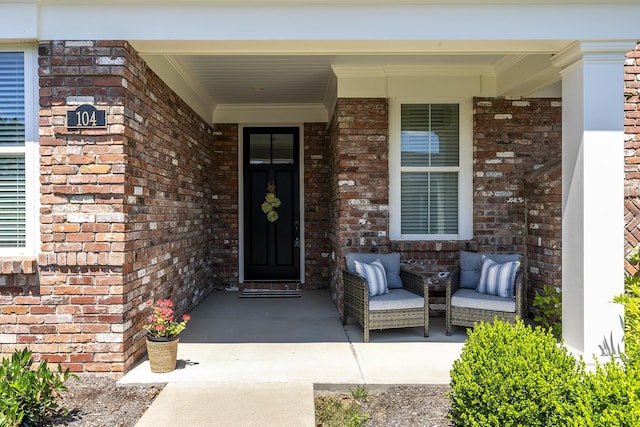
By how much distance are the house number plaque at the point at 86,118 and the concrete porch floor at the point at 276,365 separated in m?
1.99

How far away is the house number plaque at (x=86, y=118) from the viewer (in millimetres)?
3402

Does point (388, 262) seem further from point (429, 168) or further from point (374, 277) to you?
point (429, 168)

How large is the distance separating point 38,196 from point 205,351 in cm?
193

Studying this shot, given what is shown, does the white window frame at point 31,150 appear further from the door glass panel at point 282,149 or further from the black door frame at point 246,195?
the door glass panel at point 282,149

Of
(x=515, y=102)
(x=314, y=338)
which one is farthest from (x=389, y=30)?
(x=314, y=338)

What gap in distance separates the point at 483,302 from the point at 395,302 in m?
0.89

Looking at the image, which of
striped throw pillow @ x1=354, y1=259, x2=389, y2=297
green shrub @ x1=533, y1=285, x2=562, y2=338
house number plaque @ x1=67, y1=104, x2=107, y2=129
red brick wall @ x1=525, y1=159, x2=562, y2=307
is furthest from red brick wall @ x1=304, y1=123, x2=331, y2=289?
house number plaque @ x1=67, y1=104, x2=107, y2=129

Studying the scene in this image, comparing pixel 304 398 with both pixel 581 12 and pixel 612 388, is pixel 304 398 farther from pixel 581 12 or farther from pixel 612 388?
pixel 581 12

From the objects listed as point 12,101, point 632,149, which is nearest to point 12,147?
point 12,101

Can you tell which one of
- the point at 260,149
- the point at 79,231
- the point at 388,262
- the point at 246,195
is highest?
the point at 260,149

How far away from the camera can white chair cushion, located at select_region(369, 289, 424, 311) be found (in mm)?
4336

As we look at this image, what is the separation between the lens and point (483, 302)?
14.3ft

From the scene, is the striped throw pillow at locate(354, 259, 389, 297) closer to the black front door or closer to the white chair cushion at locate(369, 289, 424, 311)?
the white chair cushion at locate(369, 289, 424, 311)

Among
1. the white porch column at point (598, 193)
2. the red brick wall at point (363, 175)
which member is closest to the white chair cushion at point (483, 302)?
the white porch column at point (598, 193)
